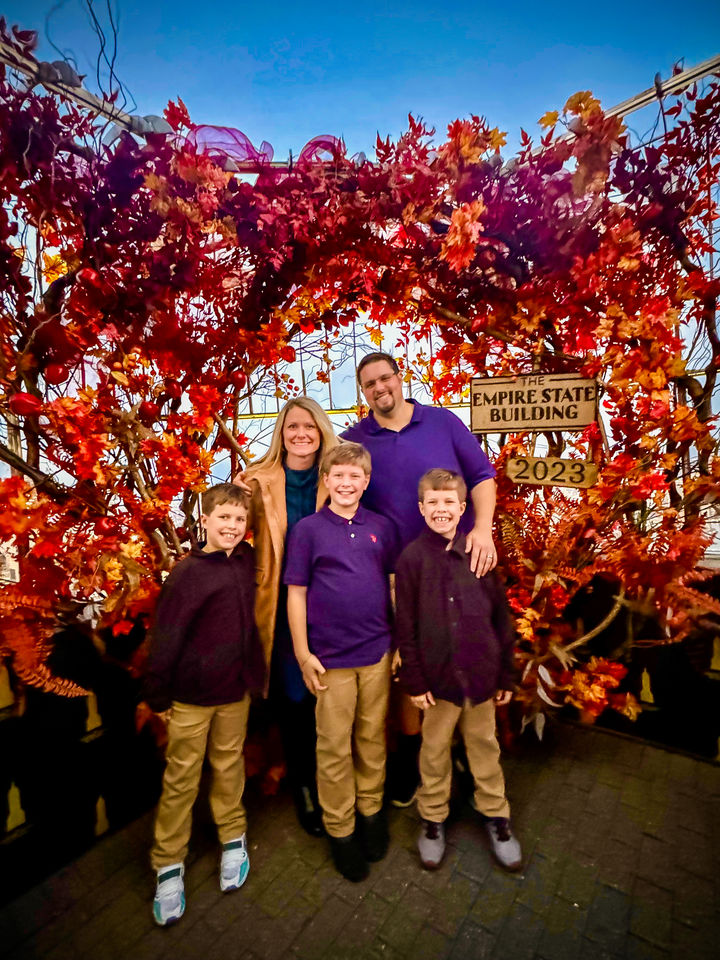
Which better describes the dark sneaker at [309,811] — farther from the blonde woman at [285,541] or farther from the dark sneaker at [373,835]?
the dark sneaker at [373,835]

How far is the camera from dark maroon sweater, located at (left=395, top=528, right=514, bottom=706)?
2.05 metres

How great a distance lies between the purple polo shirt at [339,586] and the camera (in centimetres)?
210

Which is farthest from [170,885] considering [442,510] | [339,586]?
[442,510]

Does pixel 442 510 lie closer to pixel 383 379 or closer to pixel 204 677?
pixel 383 379

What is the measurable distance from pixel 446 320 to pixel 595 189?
0.92 m

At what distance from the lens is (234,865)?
206cm

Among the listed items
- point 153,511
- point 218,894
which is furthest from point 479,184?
point 218,894

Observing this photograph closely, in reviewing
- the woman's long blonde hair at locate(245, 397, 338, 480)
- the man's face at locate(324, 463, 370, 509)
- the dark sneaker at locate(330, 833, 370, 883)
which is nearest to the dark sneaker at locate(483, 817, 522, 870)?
the dark sneaker at locate(330, 833, 370, 883)

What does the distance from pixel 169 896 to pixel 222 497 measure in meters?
1.63

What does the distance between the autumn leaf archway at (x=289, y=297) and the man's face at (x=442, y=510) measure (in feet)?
3.07

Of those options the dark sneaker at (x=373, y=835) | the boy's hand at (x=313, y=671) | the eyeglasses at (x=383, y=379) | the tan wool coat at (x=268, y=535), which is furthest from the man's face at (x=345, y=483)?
the dark sneaker at (x=373, y=835)

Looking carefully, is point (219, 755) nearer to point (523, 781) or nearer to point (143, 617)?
point (143, 617)

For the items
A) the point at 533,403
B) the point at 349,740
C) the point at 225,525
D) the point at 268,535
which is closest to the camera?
the point at 225,525

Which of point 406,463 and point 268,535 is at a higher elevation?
point 406,463
